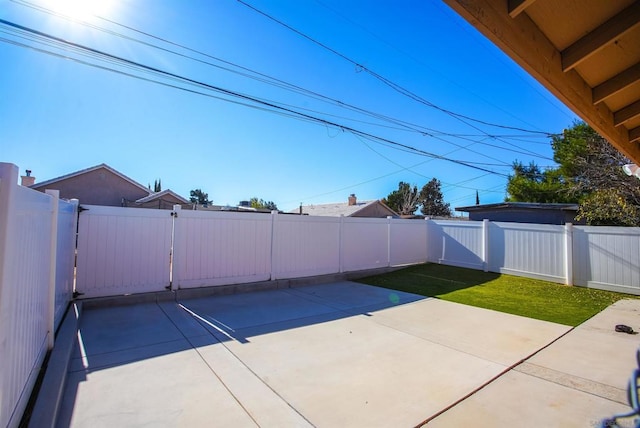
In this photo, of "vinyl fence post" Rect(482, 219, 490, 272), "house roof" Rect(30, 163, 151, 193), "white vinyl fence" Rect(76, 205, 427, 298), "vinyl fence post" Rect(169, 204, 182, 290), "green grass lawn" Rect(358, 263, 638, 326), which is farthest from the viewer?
"house roof" Rect(30, 163, 151, 193)

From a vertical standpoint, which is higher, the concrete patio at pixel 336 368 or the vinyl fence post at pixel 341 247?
the vinyl fence post at pixel 341 247

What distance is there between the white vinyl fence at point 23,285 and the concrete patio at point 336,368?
415 mm

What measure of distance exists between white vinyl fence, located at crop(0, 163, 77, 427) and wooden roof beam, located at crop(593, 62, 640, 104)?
4661 millimetres

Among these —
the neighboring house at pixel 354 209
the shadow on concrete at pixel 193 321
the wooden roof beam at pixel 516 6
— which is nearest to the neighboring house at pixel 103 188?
the neighboring house at pixel 354 209

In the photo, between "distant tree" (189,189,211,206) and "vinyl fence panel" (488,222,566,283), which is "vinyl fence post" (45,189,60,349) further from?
"distant tree" (189,189,211,206)

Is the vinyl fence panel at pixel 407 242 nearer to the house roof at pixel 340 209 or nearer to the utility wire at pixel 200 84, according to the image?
the utility wire at pixel 200 84

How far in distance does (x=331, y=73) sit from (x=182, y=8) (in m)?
4.74

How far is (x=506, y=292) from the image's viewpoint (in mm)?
7758

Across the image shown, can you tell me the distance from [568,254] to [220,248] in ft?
28.3

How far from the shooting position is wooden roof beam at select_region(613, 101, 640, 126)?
3.39 meters

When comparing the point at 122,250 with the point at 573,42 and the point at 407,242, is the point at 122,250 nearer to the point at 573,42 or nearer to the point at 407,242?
the point at 573,42

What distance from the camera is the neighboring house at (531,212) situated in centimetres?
1415

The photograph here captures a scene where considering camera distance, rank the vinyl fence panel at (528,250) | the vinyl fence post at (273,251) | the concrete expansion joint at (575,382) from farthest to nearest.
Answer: the vinyl fence panel at (528,250) < the vinyl fence post at (273,251) < the concrete expansion joint at (575,382)

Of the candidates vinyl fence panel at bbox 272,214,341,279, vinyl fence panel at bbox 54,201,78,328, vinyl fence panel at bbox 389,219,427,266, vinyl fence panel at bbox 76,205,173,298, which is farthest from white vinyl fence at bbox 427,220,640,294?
vinyl fence panel at bbox 54,201,78,328
